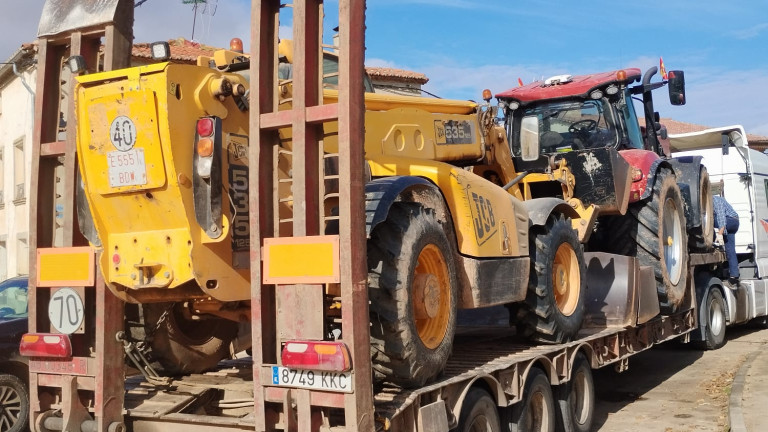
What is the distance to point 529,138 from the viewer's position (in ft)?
34.6

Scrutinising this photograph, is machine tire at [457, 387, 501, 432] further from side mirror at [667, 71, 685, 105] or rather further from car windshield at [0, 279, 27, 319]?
side mirror at [667, 71, 685, 105]

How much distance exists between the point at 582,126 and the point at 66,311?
683 centimetres

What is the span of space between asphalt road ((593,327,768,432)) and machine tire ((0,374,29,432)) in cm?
555

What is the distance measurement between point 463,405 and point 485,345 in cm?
181

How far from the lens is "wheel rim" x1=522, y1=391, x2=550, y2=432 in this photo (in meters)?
6.73

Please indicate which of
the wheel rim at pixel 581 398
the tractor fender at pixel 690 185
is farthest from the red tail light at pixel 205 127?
the tractor fender at pixel 690 185

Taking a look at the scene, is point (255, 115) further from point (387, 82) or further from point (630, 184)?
point (387, 82)

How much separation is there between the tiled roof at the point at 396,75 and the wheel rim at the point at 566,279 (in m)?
18.1

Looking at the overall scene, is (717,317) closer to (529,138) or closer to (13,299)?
(529,138)

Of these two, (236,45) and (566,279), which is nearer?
(236,45)

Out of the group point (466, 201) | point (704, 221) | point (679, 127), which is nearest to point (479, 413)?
point (466, 201)

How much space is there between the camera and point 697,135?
1556 cm

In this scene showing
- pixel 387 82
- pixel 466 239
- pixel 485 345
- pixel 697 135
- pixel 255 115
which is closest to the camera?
pixel 255 115

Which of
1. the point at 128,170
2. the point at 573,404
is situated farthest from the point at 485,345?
the point at 128,170
